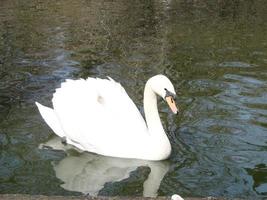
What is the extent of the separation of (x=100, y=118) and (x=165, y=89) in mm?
961

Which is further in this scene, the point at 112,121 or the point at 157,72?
the point at 157,72

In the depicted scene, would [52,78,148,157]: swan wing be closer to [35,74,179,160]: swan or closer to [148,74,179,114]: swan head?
[35,74,179,160]: swan

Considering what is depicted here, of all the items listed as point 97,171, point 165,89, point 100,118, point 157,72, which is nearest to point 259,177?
point 165,89

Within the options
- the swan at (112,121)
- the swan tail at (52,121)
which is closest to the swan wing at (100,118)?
the swan at (112,121)

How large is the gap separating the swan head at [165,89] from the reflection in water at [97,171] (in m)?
0.79

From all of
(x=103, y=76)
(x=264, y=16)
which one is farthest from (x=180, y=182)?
(x=264, y=16)

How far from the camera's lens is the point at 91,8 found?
63.1 feet

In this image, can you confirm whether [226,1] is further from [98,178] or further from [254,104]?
[98,178]

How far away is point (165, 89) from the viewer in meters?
6.98

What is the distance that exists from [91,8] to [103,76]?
349 inches

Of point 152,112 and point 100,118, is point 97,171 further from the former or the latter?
point 152,112

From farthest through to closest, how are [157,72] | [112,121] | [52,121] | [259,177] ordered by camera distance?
1. [157,72]
2. [52,121]
3. [112,121]
4. [259,177]

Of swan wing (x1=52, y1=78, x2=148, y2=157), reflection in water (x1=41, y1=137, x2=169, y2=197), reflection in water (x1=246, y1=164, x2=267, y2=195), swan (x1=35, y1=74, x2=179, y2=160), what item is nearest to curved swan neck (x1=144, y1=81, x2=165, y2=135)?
swan (x1=35, y1=74, x2=179, y2=160)

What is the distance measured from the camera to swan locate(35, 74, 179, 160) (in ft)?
23.7
